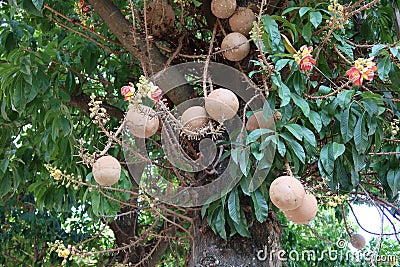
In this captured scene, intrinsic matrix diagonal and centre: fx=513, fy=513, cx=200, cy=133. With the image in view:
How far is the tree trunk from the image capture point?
1.39 meters

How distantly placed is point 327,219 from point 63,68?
2622 millimetres

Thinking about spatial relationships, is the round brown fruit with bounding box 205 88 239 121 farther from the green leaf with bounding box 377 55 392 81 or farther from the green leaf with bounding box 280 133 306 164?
the green leaf with bounding box 377 55 392 81

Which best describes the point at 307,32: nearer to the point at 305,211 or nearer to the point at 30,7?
the point at 305,211

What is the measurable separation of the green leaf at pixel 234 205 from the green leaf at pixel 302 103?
0.26m

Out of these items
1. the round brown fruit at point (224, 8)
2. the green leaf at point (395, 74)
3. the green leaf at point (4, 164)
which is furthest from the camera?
the green leaf at point (4, 164)

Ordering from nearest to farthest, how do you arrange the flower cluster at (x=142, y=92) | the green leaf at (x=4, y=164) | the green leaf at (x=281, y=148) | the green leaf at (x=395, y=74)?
1. the flower cluster at (x=142, y=92)
2. the green leaf at (x=281, y=148)
3. the green leaf at (x=395, y=74)
4. the green leaf at (x=4, y=164)

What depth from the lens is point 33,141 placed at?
203 centimetres

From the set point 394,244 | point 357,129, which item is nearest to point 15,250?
point 394,244

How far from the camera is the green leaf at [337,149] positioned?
3.94 ft

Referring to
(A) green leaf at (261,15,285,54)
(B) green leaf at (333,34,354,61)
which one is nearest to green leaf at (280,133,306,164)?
(A) green leaf at (261,15,285,54)

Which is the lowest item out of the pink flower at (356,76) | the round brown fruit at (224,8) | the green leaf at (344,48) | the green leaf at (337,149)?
the green leaf at (337,149)

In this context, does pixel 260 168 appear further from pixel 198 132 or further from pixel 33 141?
pixel 33 141

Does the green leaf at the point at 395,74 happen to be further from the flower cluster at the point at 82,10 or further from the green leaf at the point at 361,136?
the flower cluster at the point at 82,10

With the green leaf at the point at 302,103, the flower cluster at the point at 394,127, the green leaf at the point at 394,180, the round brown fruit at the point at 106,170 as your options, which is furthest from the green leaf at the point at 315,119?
the round brown fruit at the point at 106,170
